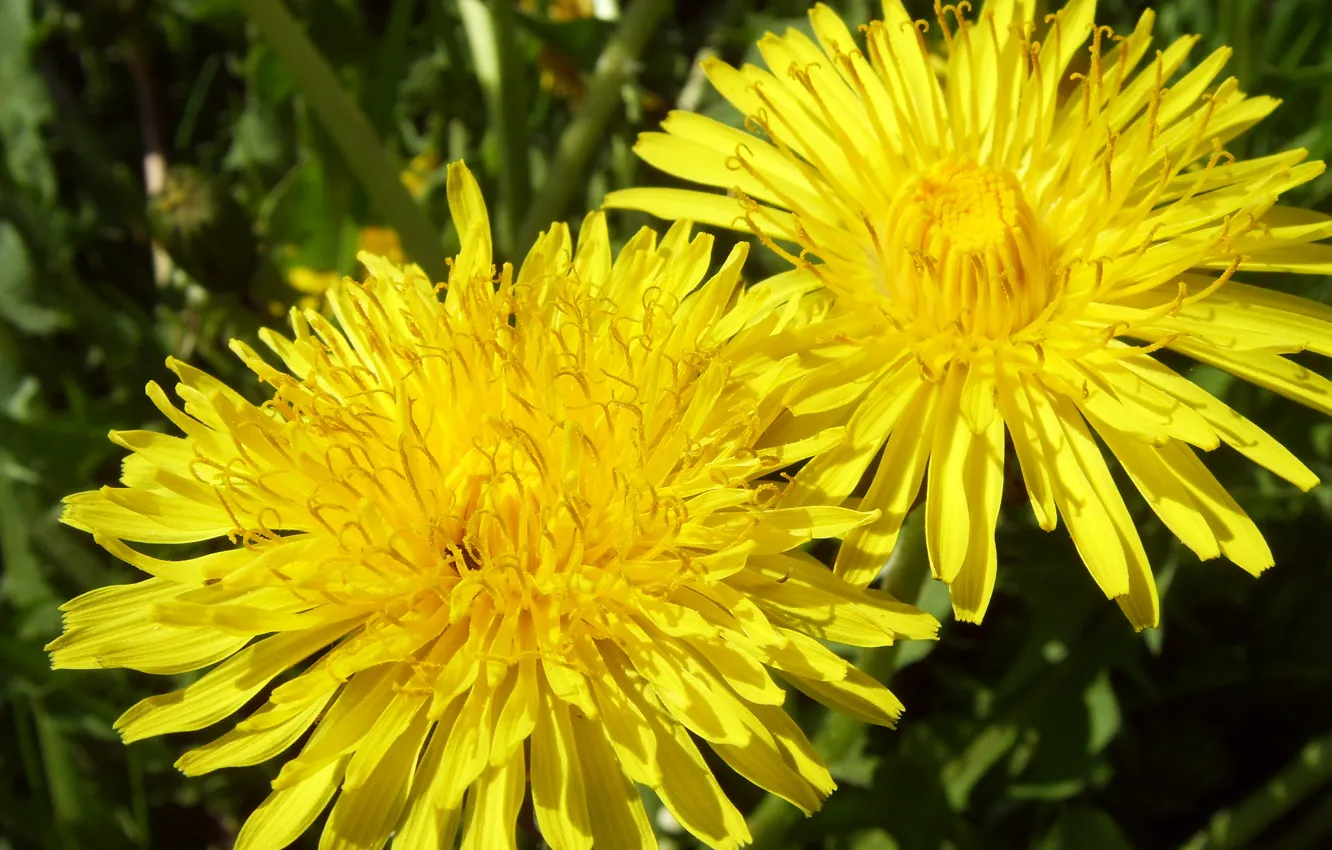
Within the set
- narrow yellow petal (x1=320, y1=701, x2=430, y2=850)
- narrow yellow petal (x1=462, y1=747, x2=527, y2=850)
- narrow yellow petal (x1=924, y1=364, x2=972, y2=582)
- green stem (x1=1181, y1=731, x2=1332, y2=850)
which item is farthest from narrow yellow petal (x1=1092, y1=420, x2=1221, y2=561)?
narrow yellow petal (x1=320, y1=701, x2=430, y2=850)

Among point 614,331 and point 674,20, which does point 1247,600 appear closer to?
point 614,331

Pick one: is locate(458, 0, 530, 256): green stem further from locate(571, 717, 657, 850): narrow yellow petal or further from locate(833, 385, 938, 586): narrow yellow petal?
locate(571, 717, 657, 850): narrow yellow petal

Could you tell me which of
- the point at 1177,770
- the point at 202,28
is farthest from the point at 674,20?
the point at 1177,770

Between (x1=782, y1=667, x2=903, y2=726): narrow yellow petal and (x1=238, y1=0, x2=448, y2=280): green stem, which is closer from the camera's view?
(x1=782, y1=667, x2=903, y2=726): narrow yellow petal

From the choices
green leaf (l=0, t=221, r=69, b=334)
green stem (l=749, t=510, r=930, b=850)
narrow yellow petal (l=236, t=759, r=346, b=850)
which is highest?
green leaf (l=0, t=221, r=69, b=334)

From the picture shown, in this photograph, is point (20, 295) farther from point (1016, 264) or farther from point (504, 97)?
point (1016, 264)

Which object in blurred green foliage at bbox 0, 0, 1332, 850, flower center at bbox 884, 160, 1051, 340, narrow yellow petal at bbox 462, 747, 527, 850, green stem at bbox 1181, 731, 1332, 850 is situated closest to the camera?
narrow yellow petal at bbox 462, 747, 527, 850
